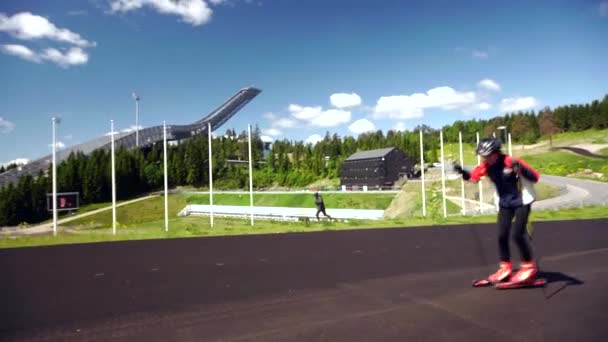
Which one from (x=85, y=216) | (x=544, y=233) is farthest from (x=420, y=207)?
(x=85, y=216)

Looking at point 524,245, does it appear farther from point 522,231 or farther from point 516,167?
point 516,167

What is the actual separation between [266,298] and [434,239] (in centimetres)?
705

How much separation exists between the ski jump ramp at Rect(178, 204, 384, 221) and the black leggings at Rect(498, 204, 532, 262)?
26.4m

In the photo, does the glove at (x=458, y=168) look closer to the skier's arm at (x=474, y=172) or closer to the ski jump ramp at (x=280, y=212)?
the skier's arm at (x=474, y=172)

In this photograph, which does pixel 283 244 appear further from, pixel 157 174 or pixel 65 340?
pixel 157 174

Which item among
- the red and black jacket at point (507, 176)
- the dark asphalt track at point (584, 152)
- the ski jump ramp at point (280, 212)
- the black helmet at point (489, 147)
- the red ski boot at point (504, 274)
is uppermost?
the dark asphalt track at point (584, 152)

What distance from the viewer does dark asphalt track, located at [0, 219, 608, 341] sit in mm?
3521

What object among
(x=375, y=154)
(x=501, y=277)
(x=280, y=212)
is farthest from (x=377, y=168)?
(x=501, y=277)

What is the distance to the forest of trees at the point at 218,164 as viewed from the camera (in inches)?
2019

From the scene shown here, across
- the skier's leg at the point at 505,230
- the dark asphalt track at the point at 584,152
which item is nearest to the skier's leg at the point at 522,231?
the skier's leg at the point at 505,230

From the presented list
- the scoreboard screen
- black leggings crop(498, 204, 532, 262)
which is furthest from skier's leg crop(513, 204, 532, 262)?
the scoreboard screen

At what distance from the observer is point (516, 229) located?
5.01 meters

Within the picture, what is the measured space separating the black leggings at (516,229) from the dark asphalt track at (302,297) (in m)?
0.50

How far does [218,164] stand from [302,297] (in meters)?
85.4
